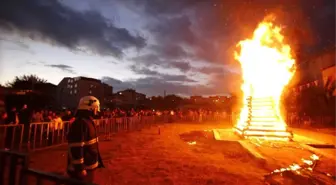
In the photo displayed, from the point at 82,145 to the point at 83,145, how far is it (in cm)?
5

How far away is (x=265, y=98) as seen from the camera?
13.5 meters

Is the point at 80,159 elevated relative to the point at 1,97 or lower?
lower

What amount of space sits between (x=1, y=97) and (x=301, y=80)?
142ft

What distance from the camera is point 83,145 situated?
12.5 feet

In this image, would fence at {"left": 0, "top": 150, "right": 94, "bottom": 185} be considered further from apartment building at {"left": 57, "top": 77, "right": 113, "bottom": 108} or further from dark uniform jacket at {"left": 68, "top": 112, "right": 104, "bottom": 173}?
apartment building at {"left": 57, "top": 77, "right": 113, "bottom": 108}

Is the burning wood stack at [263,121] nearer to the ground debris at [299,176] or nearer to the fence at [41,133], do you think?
the ground debris at [299,176]

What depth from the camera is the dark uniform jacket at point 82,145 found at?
369 cm

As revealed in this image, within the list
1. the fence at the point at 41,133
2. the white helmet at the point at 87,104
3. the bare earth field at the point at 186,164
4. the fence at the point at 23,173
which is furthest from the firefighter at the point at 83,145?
the fence at the point at 41,133

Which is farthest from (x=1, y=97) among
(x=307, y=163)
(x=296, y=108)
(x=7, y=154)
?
(x=296, y=108)

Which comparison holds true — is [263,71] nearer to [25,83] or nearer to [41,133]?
[41,133]

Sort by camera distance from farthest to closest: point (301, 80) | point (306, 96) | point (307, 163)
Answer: point (301, 80)
point (306, 96)
point (307, 163)

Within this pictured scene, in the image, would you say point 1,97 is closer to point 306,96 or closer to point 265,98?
point 265,98

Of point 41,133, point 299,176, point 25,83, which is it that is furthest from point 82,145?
point 25,83

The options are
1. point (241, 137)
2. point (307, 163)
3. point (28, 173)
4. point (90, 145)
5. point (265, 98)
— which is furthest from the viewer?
point (265, 98)
